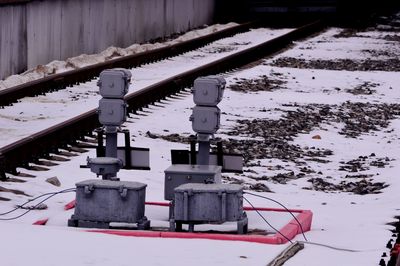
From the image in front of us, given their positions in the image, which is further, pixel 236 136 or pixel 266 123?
pixel 266 123

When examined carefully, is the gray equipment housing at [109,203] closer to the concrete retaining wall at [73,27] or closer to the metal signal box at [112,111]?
the metal signal box at [112,111]

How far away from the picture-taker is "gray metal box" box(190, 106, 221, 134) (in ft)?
26.1

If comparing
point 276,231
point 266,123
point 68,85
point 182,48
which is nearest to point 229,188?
point 276,231

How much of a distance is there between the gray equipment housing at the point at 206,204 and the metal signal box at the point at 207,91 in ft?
2.33

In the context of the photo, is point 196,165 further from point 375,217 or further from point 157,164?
point 157,164

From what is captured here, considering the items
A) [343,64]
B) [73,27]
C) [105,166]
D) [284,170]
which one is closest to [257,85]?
[73,27]

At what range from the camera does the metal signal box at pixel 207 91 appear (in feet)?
26.0

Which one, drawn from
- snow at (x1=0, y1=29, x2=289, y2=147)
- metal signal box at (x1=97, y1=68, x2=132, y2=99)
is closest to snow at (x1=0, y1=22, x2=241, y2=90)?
snow at (x1=0, y1=29, x2=289, y2=147)

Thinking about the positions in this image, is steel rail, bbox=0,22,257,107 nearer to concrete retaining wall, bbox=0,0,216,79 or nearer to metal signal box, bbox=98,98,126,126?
concrete retaining wall, bbox=0,0,216,79

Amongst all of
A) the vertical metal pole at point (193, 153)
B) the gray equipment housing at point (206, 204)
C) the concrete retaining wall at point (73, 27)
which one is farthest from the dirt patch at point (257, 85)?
the gray equipment housing at point (206, 204)

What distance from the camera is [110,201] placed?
7723mm

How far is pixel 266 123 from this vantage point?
1466 cm

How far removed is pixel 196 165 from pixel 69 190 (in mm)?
1266

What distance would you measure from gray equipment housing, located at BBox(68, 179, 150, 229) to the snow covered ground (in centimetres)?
21
